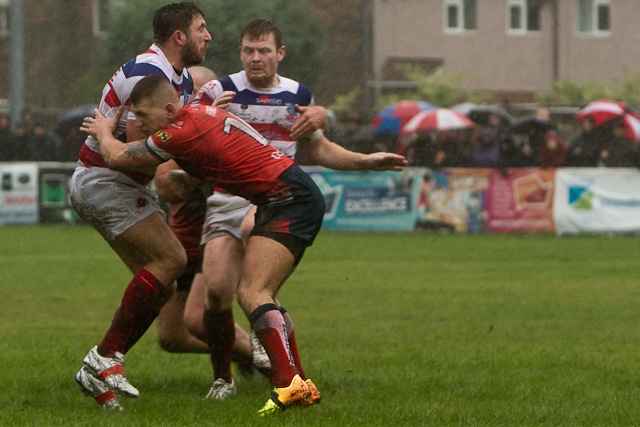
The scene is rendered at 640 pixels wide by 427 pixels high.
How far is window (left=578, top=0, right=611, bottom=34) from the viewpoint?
52062 mm

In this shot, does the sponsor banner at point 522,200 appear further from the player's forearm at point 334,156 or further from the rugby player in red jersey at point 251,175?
the rugby player in red jersey at point 251,175

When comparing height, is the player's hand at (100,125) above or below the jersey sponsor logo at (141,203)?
above

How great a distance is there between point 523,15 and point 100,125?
154ft

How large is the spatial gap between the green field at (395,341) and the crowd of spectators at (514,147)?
3596 millimetres

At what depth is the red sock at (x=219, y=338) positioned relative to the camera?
7.20 m

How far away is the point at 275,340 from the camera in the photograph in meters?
6.14

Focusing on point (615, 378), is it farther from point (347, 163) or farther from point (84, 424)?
point (84, 424)

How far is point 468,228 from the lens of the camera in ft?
69.7

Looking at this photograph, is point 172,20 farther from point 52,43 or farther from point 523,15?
point 523,15

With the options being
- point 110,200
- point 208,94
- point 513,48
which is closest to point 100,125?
point 110,200

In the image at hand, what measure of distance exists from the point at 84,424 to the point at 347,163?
7.46ft

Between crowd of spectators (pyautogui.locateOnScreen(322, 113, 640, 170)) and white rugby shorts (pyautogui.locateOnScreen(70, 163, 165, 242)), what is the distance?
49.2ft

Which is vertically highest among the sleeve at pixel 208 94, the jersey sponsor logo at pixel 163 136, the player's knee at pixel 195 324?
the sleeve at pixel 208 94

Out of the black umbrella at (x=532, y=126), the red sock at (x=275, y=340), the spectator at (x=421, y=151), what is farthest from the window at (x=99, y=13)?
the red sock at (x=275, y=340)
